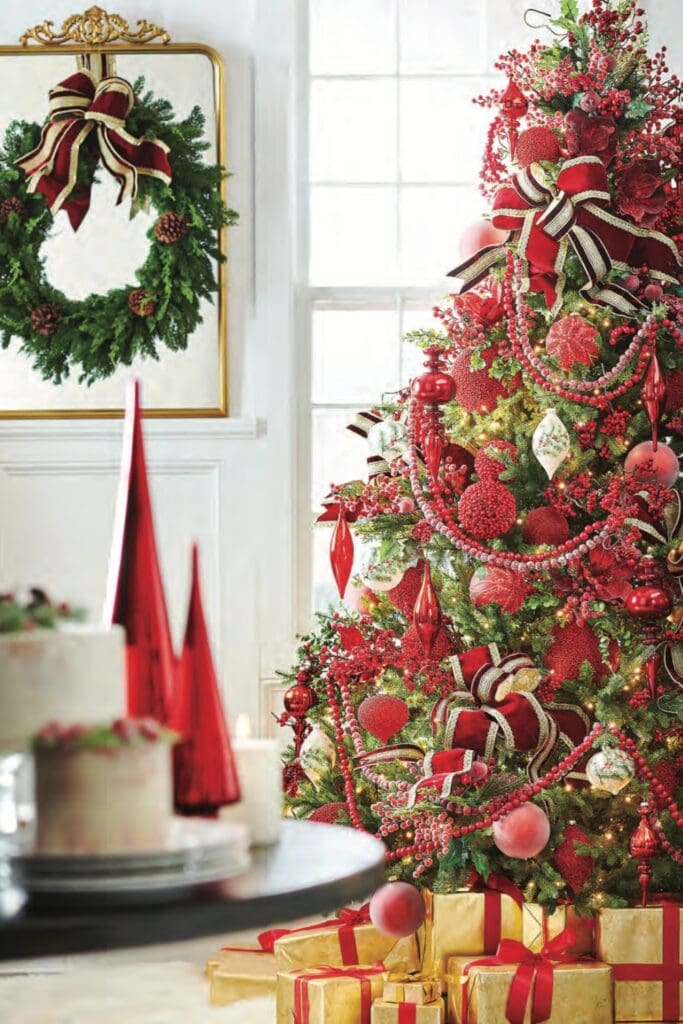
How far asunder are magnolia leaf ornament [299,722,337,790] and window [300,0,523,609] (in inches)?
36.1

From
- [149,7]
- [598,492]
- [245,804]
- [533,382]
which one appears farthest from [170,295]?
[245,804]

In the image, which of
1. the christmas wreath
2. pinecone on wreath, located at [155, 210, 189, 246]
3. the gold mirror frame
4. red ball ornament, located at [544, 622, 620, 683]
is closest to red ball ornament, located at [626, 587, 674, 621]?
red ball ornament, located at [544, 622, 620, 683]

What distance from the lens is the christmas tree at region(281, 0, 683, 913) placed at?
2.62 metres

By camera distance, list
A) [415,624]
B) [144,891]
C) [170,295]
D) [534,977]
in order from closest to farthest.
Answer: [144,891]
[534,977]
[415,624]
[170,295]

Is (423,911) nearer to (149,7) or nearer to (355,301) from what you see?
(355,301)

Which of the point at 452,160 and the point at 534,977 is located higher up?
the point at 452,160

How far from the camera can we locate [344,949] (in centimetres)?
272

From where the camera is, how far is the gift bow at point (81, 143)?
134 inches

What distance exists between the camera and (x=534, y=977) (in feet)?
8.17

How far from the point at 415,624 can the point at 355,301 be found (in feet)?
3.90

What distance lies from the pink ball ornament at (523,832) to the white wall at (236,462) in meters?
1.06

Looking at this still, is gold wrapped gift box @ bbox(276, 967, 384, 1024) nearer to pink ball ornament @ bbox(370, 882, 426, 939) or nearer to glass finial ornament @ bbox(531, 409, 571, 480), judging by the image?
pink ball ornament @ bbox(370, 882, 426, 939)

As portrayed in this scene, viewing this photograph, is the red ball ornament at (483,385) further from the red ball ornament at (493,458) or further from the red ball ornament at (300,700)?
the red ball ornament at (300,700)

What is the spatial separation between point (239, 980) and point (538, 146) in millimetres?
1943
